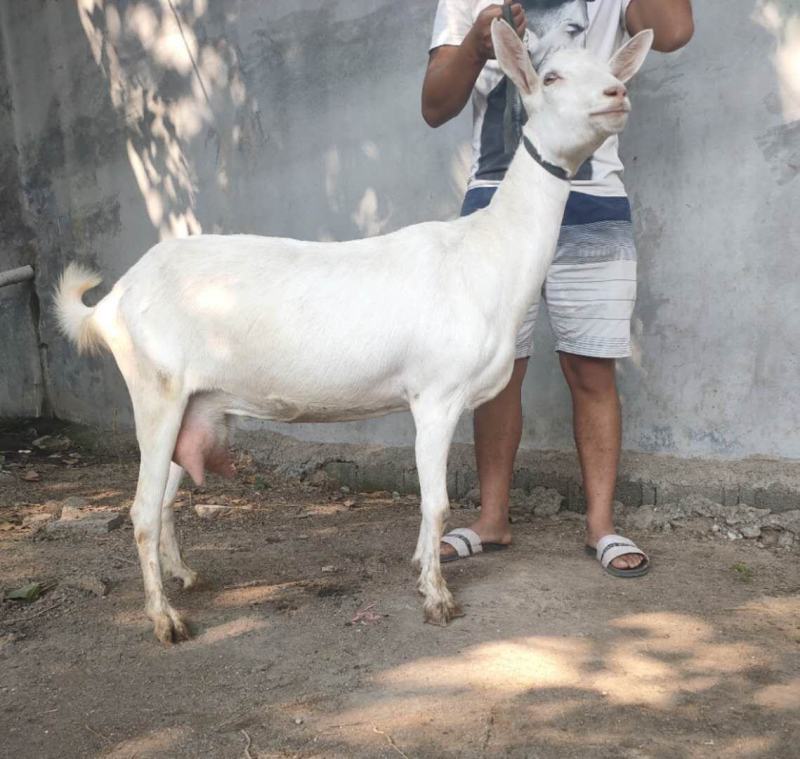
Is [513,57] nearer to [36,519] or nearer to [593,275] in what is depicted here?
[593,275]

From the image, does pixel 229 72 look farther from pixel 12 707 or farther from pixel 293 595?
pixel 12 707

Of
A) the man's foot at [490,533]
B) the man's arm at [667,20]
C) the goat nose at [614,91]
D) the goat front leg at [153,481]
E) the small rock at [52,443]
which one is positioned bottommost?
the small rock at [52,443]

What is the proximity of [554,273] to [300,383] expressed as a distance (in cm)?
105

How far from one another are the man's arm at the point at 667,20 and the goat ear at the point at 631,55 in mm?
276

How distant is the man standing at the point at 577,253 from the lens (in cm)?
287

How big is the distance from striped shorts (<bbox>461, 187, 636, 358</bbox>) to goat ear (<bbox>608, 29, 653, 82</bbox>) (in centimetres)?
47

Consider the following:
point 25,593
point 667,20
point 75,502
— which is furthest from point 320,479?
point 667,20

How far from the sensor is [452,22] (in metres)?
2.91

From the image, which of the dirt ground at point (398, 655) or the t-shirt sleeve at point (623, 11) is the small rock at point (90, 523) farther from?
the t-shirt sleeve at point (623, 11)

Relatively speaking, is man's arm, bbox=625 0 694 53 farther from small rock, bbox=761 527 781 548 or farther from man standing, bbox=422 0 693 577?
small rock, bbox=761 527 781 548

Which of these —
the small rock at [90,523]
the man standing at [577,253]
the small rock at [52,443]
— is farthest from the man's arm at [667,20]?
the small rock at [52,443]

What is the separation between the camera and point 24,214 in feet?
21.8

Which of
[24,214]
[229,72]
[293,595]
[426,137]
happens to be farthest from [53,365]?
[293,595]

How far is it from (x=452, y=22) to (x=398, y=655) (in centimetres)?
204
